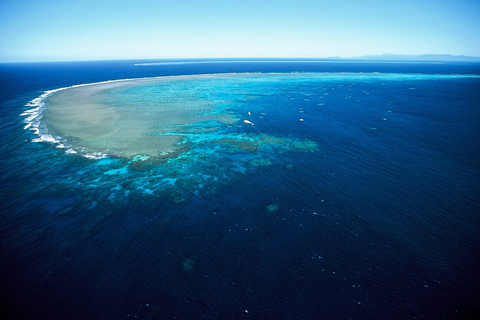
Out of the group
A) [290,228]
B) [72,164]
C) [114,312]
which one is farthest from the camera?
[72,164]

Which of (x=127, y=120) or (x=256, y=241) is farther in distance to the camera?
(x=127, y=120)

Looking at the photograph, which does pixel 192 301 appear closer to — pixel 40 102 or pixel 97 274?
pixel 97 274

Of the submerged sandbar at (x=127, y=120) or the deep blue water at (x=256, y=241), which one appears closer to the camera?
the deep blue water at (x=256, y=241)

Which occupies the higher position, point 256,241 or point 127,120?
point 127,120

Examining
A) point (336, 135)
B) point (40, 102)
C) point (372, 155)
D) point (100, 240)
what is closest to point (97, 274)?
point (100, 240)

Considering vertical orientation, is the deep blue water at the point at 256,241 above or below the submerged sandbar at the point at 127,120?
below
